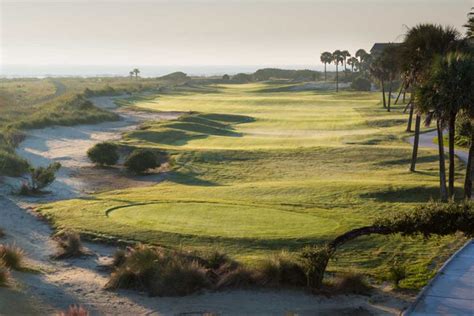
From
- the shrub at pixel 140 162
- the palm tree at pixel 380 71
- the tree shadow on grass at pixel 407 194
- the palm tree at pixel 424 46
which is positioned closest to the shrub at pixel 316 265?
the palm tree at pixel 424 46

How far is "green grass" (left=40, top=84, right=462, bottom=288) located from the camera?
19094 mm

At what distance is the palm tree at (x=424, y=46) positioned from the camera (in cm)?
2552

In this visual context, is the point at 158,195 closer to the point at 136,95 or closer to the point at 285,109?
the point at 285,109

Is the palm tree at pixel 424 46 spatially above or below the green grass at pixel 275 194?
above

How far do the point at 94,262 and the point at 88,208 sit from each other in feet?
23.5

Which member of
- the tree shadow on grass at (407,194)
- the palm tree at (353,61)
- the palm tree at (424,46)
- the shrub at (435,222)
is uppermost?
the palm tree at (353,61)

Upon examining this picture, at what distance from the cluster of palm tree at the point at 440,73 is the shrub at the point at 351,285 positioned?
1027 cm

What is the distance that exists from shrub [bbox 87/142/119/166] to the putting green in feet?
55.8

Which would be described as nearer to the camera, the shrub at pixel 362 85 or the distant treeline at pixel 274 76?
the shrub at pixel 362 85

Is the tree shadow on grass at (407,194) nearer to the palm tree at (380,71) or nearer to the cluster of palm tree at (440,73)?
the cluster of palm tree at (440,73)

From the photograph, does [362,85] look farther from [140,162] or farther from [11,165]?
[11,165]

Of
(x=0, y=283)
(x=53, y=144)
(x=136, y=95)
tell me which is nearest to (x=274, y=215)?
(x=0, y=283)

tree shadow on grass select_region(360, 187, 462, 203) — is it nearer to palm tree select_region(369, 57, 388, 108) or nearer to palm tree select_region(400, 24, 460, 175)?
palm tree select_region(400, 24, 460, 175)

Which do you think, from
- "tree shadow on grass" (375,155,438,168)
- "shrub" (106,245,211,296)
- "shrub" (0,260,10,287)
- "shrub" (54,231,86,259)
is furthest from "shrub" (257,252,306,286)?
"tree shadow on grass" (375,155,438,168)
